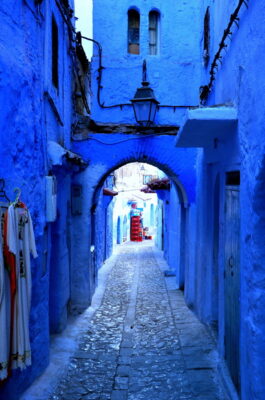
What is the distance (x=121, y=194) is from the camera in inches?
872

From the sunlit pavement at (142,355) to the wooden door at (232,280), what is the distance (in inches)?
20.4

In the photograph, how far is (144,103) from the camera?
23.1ft

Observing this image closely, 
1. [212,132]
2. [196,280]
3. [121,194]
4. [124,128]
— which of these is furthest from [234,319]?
[121,194]

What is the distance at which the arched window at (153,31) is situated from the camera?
864 cm

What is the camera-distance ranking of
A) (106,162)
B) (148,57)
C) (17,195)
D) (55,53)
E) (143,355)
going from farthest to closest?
(148,57)
(106,162)
(55,53)
(143,355)
(17,195)

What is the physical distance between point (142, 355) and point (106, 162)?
395 centimetres

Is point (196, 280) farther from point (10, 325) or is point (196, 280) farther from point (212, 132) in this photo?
point (10, 325)

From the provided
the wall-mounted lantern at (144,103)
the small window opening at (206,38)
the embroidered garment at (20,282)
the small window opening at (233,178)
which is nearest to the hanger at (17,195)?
the embroidered garment at (20,282)

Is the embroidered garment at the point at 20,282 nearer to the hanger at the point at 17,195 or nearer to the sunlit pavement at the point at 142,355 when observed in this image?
the hanger at the point at 17,195

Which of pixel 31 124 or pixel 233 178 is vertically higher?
pixel 31 124

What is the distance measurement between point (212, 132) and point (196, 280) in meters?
3.51

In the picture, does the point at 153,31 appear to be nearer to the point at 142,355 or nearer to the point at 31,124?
the point at 31,124

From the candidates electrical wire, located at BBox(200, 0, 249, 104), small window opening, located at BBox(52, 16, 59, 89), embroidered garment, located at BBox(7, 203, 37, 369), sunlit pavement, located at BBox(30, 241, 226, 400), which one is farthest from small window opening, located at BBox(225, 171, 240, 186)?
small window opening, located at BBox(52, 16, 59, 89)

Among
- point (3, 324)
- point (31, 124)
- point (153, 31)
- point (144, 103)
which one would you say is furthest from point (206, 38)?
point (3, 324)
